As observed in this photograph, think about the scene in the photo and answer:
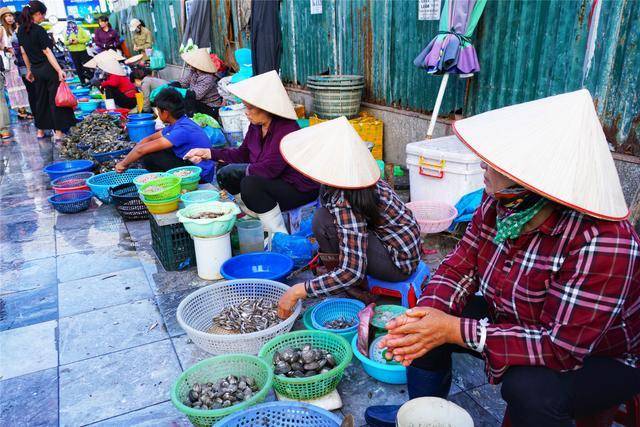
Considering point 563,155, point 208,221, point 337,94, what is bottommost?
point 208,221

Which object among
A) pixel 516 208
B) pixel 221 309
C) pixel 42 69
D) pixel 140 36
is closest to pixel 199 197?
pixel 221 309

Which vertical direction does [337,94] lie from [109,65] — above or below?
below

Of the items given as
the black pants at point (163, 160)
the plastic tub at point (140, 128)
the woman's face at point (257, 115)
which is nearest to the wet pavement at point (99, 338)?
the black pants at point (163, 160)

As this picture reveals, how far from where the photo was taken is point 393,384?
8.07 feet

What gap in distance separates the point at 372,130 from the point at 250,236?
2781mm

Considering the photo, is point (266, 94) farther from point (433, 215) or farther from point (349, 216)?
point (433, 215)

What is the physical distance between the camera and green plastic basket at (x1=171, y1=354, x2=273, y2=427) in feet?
6.42

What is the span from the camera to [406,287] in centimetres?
286

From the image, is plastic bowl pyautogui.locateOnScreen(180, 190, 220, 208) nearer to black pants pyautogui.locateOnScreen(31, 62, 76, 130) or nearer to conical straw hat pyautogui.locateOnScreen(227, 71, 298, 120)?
conical straw hat pyautogui.locateOnScreen(227, 71, 298, 120)

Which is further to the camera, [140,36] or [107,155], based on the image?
[140,36]

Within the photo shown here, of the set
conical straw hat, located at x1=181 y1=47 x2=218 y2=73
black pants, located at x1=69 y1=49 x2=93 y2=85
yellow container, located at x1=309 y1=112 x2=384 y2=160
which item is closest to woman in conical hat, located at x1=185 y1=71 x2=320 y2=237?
yellow container, located at x1=309 y1=112 x2=384 y2=160

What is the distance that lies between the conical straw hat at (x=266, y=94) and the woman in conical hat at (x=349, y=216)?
3.02ft

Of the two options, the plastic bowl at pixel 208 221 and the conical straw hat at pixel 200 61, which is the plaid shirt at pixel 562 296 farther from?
the conical straw hat at pixel 200 61

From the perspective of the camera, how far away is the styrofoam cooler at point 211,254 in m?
3.47
